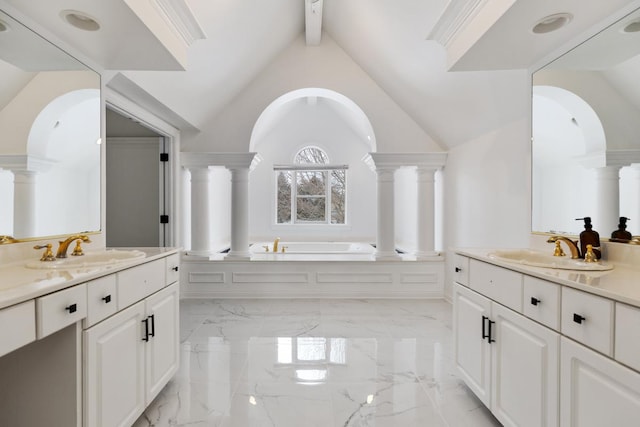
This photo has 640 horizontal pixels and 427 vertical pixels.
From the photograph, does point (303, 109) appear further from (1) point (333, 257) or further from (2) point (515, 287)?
(2) point (515, 287)

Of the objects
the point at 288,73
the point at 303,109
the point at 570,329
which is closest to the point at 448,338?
the point at 570,329

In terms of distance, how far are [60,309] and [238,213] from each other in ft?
9.42

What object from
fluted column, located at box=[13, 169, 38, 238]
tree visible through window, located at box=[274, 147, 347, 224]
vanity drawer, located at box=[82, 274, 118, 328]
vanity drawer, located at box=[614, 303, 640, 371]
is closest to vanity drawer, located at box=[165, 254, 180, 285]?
vanity drawer, located at box=[82, 274, 118, 328]

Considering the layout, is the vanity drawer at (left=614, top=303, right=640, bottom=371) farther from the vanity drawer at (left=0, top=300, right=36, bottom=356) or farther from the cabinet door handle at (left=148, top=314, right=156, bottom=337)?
the cabinet door handle at (left=148, top=314, right=156, bottom=337)

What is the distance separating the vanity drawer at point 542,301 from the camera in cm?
122

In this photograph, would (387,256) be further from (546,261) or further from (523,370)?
(523,370)

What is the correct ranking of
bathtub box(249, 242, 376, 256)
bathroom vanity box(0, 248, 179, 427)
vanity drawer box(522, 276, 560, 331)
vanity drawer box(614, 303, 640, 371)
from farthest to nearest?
bathtub box(249, 242, 376, 256) < vanity drawer box(522, 276, 560, 331) < bathroom vanity box(0, 248, 179, 427) < vanity drawer box(614, 303, 640, 371)

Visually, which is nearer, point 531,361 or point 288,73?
point 531,361

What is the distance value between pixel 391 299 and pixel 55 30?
12.1 ft

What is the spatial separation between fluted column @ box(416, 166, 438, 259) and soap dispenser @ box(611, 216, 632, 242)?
2433 millimetres

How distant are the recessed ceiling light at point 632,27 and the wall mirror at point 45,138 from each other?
2736 millimetres

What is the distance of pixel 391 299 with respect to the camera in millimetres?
3869

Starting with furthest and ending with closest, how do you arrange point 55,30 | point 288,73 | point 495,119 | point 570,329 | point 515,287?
point 288,73, point 495,119, point 55,30, point 515,287, point 570,329

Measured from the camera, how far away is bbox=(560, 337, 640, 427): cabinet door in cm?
93
